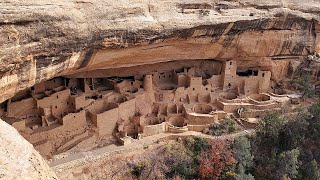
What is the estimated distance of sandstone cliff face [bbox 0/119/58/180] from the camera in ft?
10.00

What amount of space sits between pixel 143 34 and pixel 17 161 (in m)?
8.38

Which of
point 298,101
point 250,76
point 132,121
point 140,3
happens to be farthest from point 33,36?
point 298,101

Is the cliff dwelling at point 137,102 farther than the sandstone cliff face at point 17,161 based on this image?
Yes

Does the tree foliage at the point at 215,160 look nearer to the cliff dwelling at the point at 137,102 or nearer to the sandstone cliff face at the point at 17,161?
the cliff dwelling at the point at 137,102

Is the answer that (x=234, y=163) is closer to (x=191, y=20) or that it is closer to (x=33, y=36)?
(x=191, y=20)

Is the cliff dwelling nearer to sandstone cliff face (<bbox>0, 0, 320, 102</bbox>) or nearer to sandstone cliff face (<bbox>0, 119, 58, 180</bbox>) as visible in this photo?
sandstone cliff face (<bbox>0, 0, 320, 102</bbox>)

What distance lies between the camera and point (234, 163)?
13.0 metres

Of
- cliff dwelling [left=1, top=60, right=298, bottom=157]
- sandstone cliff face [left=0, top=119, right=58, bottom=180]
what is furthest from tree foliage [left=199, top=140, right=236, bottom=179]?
sandstone cliff face [left=0, top=119, right=58, bottom=180]

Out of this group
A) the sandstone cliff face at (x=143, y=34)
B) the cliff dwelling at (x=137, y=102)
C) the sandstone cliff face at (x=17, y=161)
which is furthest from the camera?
the cliff dwelling at (x=137, y=102)

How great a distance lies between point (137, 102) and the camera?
13.8m

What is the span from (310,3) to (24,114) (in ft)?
35.7

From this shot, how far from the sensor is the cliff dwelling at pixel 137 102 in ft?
39.2

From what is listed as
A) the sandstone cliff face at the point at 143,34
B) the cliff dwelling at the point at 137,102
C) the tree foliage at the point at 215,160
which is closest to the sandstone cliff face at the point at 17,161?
the sandstone cliff face at the point at 143,34

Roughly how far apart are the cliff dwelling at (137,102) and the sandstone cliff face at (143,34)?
925 millimetres
